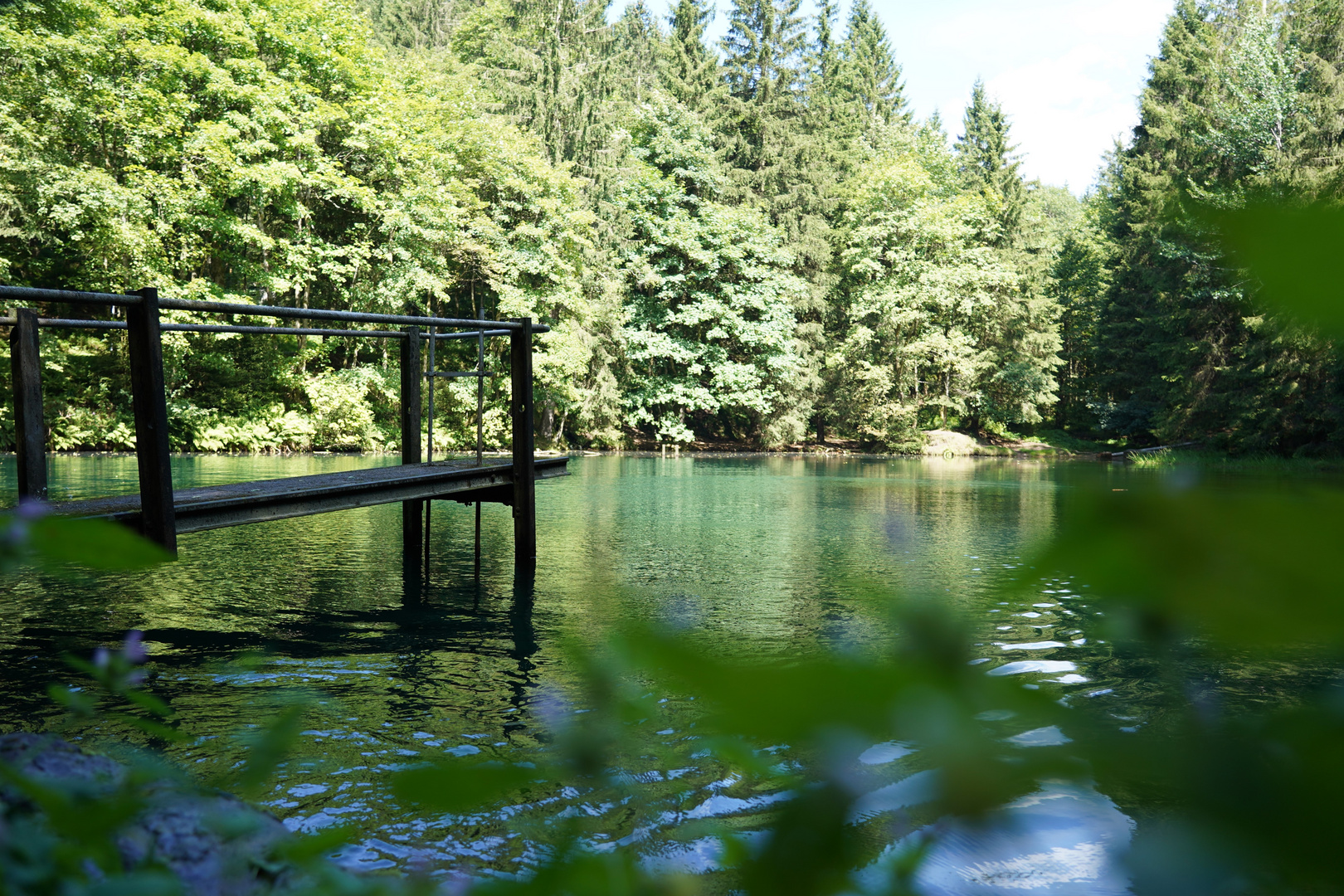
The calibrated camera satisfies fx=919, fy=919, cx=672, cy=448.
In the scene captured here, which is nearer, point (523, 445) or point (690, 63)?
point (523, 445)

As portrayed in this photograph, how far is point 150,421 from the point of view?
501cm

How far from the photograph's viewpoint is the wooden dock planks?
205 inches

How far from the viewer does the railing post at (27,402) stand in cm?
496

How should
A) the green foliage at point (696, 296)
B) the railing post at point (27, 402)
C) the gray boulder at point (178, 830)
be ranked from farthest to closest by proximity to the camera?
1. the green foliage at point (696, 296)
2. the railing post at point (27, 402)
3. the gray boulder at point (178, 830)

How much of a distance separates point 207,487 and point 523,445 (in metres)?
2.64

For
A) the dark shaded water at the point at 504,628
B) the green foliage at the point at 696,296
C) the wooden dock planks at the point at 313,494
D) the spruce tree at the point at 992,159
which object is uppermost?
the spruce tree at the point at 992,159

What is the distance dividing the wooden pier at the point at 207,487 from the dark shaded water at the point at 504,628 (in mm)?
769

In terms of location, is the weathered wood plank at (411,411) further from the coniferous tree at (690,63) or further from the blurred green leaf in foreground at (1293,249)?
the coniferous tree at (690,63)

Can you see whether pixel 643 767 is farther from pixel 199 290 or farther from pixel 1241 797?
pixel 199 290

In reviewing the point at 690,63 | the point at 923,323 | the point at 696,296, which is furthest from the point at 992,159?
the point at 696,296

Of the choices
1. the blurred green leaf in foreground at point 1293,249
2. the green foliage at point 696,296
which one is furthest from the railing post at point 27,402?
the green foliage at point 696,296

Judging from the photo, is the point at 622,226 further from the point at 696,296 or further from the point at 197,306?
the point at 197,306

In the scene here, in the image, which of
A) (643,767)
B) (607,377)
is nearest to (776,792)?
(643,767)

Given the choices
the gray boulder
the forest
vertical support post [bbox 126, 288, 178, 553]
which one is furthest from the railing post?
the forest
